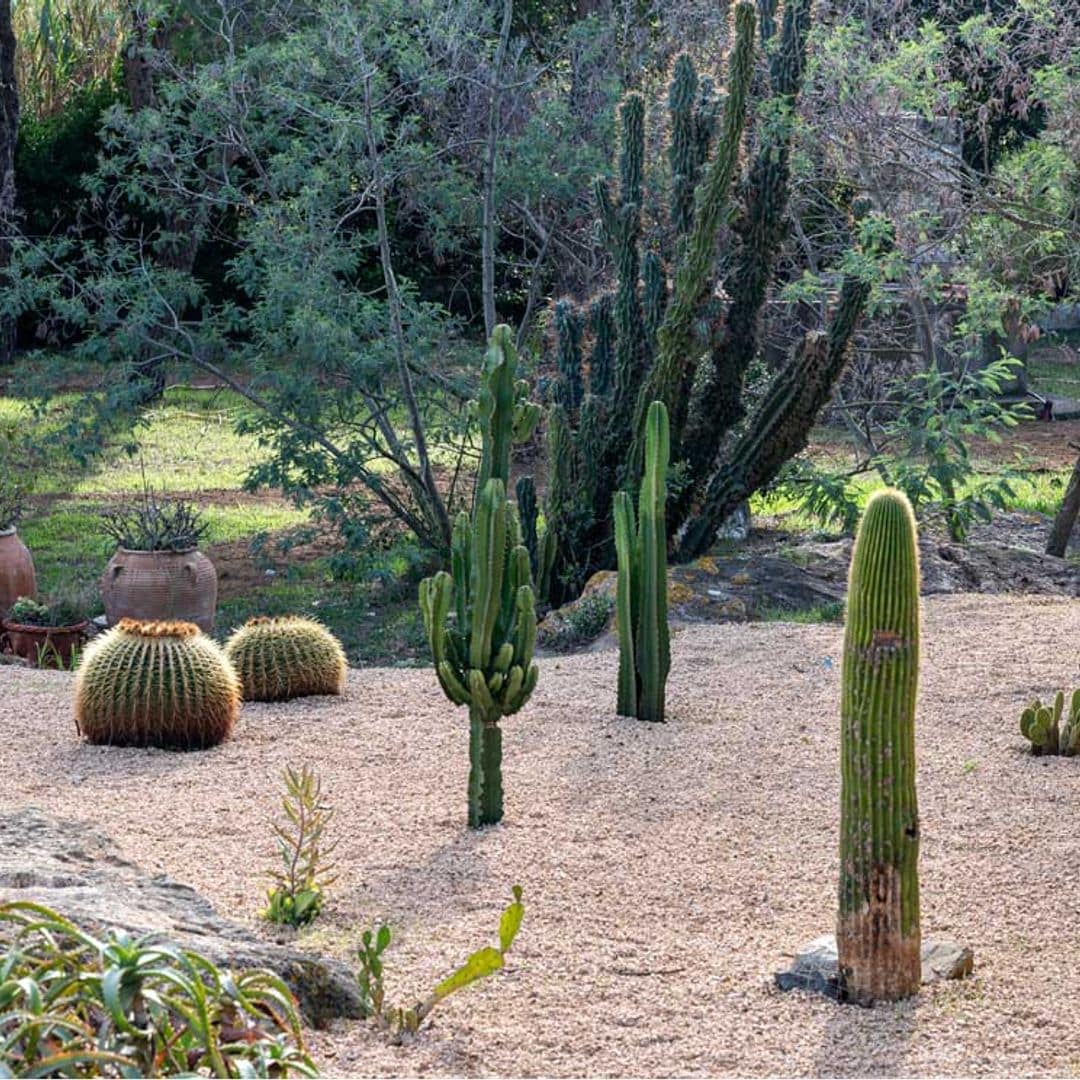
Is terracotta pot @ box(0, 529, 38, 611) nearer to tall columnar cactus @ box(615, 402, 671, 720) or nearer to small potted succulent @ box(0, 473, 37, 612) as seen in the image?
small potted succulent @ box(0, 473, 37, 612)

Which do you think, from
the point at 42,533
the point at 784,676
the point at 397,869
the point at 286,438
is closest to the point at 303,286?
the point at 286,438

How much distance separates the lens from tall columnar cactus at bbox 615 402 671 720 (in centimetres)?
666

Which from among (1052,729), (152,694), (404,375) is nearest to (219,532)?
(404,375)

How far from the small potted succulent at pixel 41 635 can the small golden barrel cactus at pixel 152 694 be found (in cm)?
290

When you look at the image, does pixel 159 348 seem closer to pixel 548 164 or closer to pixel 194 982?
pixel 548 164

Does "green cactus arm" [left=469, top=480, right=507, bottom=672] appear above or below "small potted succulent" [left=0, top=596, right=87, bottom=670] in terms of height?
above

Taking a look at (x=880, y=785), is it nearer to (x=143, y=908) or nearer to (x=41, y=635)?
(x=143, y=908)

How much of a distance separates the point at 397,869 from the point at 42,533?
9304 mm

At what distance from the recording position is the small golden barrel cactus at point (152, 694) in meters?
6.62

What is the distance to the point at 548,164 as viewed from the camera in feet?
42.3

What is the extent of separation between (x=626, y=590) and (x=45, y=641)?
4.32 m

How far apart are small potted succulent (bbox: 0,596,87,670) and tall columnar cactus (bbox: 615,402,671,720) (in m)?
3.97

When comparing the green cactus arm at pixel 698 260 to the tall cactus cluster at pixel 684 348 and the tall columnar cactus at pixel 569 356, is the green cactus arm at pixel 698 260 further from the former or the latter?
the tall columnar cactus at pixel 569 356

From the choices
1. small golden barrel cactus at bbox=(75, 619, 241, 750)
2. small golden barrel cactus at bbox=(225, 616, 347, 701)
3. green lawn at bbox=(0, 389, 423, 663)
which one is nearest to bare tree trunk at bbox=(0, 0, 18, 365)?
green lawn at bbox=(0, 389, 423, 663)
